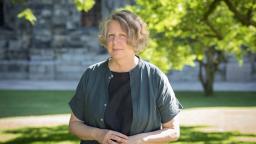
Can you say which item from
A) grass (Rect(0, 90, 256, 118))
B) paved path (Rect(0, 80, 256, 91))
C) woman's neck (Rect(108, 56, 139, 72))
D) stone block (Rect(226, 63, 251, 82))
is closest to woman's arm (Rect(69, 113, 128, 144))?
woman's neck (Rect(108, 56, 139, 72))

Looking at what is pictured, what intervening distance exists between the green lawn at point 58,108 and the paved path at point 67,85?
166 centimetres

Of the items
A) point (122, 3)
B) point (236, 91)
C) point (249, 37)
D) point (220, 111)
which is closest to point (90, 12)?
point (122, 3)

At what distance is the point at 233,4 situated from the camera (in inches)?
395

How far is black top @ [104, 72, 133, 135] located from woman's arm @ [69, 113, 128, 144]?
75mm

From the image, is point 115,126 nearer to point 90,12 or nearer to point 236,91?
point 236,91

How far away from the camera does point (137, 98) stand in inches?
142

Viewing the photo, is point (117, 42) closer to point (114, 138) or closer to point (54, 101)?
point (114, 138)

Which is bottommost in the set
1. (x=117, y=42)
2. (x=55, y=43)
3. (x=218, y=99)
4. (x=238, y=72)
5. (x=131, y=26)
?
(x=218, y=99)

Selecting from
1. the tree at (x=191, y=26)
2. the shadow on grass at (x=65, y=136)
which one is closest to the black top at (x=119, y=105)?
the tree at (x=191, y=26)

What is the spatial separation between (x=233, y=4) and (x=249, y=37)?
2.62 m

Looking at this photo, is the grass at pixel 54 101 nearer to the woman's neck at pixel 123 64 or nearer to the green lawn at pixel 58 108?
the green lawn at pixel 58 108

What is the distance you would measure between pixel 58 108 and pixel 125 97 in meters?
11.9

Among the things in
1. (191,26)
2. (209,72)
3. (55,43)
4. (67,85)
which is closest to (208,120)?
(191,26)

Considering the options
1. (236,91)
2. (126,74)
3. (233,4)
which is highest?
(233,4)
